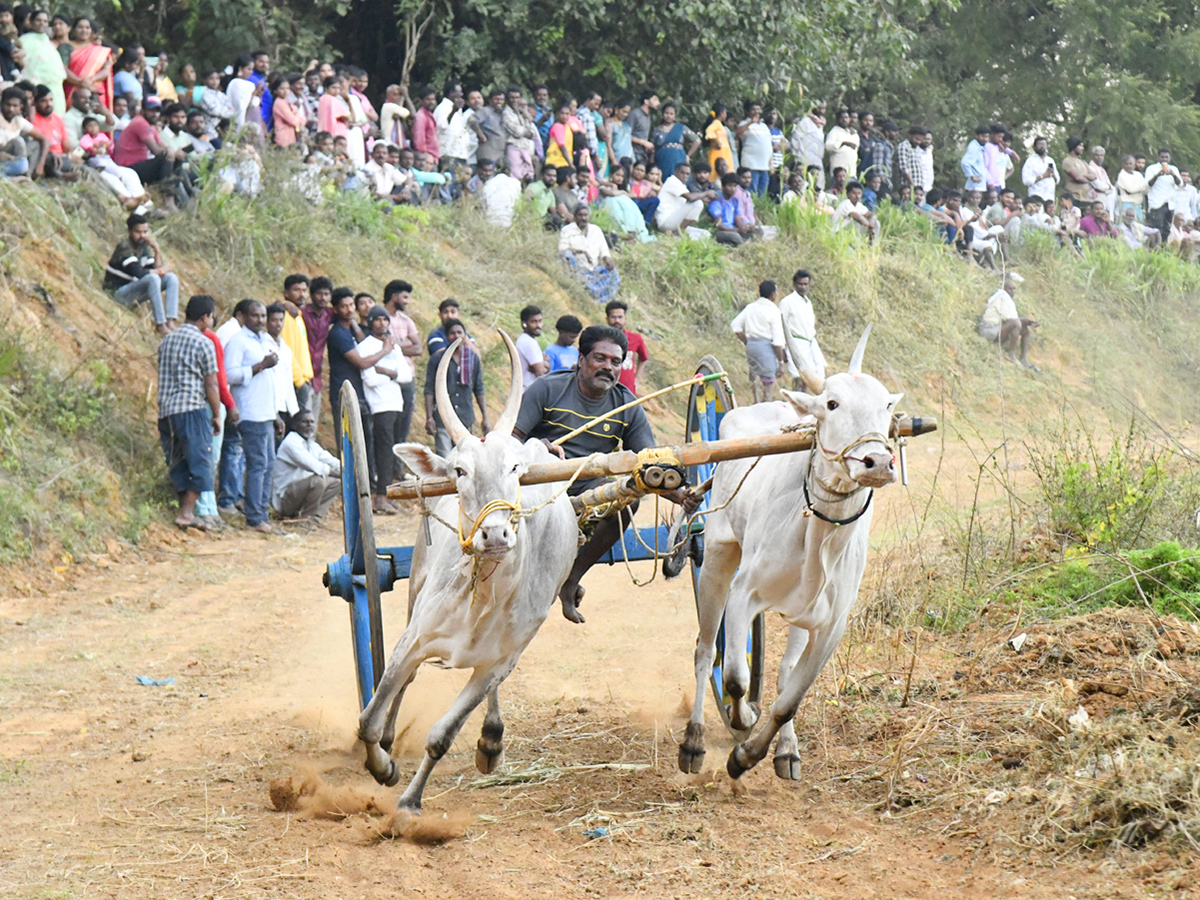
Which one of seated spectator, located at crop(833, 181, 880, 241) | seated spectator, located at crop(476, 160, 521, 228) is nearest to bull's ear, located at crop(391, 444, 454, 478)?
seated spectator, located at crop(476, 160, 521, 228)

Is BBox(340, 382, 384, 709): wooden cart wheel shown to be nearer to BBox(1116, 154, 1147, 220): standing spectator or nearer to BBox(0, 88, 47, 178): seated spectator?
BBox(0, 88, 47, 178): seated spectator

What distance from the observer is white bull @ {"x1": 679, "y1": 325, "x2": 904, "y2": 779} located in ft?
16.6

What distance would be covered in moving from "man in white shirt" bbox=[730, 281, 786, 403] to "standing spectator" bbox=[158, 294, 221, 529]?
6995mm

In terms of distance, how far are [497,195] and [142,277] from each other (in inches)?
227

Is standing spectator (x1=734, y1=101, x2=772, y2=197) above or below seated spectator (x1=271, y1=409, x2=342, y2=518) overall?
above

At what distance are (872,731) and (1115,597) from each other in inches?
68.8

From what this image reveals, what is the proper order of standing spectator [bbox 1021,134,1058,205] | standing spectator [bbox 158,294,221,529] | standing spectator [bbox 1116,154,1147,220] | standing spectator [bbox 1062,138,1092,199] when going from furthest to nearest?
standing spectator [bbox 1116,154,1147,220], standing spectator [bbox 1062,138,1092,199], standing spectator [bbox 1021,134,1058,205], standing spectator [bbox 158,294,221,529]

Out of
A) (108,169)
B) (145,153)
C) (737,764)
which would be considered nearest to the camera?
(737,764)

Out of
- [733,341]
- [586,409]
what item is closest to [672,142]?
[733,341]

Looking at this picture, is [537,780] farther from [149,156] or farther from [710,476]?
[149,156]

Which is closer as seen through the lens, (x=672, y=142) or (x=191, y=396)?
(x=191, y=396)

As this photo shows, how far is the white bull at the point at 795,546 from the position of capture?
16.6 ft

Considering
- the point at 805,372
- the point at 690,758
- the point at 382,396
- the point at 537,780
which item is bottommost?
the point at 537,780

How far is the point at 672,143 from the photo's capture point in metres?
18.8
